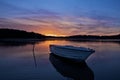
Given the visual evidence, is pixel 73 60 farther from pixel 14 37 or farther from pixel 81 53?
pixel 14 37

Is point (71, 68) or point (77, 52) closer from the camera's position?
point (71, 68)

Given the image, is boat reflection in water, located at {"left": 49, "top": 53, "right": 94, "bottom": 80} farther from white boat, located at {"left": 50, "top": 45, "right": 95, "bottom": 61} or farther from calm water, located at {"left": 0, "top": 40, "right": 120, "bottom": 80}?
white boat, located at {"left": 50, "top": 45, "right": 95, "bottom": 61}

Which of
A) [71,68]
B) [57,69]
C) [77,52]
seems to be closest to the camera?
[57,69]

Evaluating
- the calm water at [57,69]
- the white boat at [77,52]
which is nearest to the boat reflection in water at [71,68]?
the calm water at [57,69]

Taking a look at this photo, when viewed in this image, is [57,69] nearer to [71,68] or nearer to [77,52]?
[71,68]

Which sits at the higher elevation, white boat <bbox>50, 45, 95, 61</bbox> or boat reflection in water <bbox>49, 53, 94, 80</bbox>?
white boat <bbox>50, 45, 95, 61</bbox>

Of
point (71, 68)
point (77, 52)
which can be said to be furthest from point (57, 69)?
point (77, 52)

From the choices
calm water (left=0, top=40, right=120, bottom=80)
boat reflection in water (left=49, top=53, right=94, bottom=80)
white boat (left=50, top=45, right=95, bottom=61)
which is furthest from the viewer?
white boat (left=50, top=45, right=95, bottom=61)

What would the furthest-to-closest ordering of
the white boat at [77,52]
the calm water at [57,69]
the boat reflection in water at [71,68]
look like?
the white boat at [77,52], the boat reflection in water at [71,68], the calm water at [57,69]

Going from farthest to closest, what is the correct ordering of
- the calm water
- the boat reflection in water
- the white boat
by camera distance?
the white boat → the boat reflection in water → the calm water

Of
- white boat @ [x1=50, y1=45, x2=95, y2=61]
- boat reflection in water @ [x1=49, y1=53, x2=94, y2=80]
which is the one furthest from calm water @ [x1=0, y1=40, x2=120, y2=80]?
white boat @ [x1=50, y1=45, x2=95, y2=61]

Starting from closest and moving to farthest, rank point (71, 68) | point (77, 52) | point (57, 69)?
1. point (57, 69)
2. point (71, 68)
3. point (77, 52)

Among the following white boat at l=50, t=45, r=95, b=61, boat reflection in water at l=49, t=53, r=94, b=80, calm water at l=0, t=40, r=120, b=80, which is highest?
white boat at l=50, t=45, r=95, b=61

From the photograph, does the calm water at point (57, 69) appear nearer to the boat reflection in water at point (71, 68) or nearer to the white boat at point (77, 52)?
the boat reflection in water at point (71, 68)
